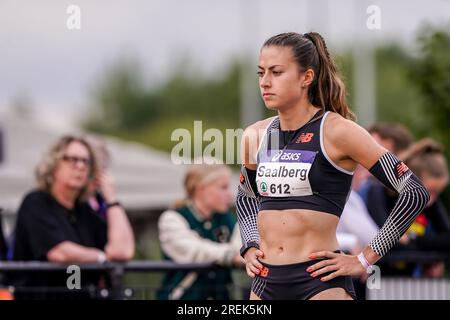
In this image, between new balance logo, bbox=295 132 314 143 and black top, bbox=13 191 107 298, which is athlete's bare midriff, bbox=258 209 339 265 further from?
black top, bbox=13 191 107 298

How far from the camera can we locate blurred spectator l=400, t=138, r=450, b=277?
10.0m

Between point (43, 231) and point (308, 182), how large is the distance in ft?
11.4

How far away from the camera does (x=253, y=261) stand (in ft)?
20.4

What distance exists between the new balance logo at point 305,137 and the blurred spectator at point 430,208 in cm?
384

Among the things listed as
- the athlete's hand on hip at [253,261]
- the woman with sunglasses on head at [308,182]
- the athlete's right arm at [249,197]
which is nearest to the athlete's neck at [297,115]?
the woman with sunglasses on head at [308,182]

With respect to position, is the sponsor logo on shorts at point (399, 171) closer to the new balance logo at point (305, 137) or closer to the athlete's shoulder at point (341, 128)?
the athlete's shoulder at point (341, 128)

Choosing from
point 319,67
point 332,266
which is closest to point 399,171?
point 332,266

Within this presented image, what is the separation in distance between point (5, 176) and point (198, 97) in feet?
214

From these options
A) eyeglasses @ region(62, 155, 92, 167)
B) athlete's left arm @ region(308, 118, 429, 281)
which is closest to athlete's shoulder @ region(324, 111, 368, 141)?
athlete's left arm @ region(308, 118, 429, 281)

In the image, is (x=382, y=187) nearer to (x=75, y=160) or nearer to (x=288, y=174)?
(x=75, y=160)
